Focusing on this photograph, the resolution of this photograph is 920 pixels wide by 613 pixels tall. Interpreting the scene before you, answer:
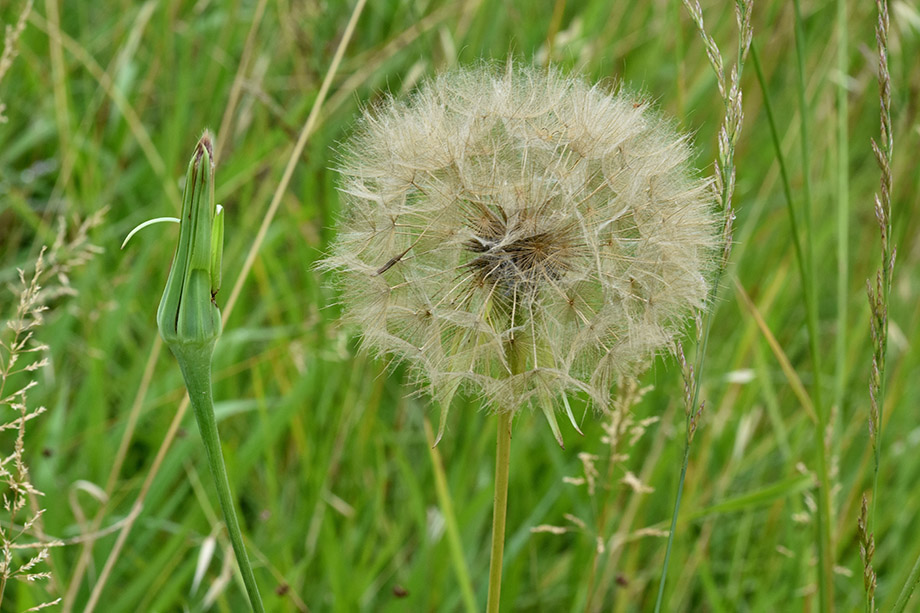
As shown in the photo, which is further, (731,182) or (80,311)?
(80,311)

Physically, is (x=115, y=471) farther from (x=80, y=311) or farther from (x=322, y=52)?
(x=322, y=52)

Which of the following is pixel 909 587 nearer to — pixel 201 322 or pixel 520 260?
pixel 520 260

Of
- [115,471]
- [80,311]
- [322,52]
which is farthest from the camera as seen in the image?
[322,52]

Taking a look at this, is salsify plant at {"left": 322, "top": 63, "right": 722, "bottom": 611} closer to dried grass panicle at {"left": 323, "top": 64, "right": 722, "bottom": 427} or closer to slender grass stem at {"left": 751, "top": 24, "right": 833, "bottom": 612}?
dried grass panicle at {"left": 323, "top": 64, "right": 722, "bottom": 427}

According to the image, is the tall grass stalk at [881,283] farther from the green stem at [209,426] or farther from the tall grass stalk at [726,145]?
the green stem at [209,426]

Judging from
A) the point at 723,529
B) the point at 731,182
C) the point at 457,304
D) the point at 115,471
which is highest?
the point at 731,182

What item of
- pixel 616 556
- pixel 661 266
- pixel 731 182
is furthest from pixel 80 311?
pixel 731 182

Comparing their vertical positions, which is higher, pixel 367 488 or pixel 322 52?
pixel 322 52
